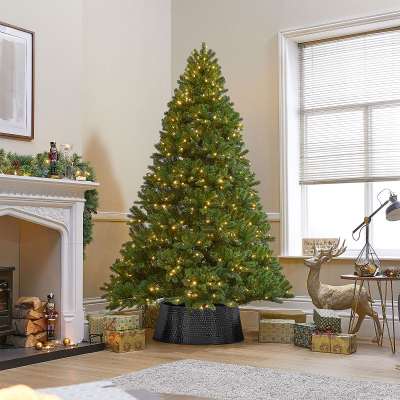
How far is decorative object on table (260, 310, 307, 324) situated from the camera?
4.94 meters

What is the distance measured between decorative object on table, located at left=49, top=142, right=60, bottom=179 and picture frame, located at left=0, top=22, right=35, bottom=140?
0.83 feet

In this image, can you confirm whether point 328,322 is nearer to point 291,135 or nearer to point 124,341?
point 124,341

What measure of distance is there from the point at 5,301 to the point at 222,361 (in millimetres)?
1665

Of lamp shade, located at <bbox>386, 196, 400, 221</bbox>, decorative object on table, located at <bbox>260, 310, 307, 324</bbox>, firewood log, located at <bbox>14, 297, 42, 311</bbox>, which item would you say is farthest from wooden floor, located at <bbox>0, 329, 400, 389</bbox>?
lamp shade, located at <bbox>386, 196, 400, 221</bbox>

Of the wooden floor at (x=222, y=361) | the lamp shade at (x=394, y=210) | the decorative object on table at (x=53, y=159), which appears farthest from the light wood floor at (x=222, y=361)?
the decorative object on table at (x=53, y=159)

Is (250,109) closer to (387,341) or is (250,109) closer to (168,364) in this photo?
(387,341)

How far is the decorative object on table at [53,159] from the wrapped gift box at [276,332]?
2.13m

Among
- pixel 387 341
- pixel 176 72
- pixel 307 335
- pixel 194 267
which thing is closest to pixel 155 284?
pixel 194 267

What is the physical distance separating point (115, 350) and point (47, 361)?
54 centimetres

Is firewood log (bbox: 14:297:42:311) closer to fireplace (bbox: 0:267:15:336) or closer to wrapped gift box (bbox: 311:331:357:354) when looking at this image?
fireplace (bbox: 0:267:15:336)

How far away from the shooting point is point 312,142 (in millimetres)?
5652

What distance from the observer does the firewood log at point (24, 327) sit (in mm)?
4215

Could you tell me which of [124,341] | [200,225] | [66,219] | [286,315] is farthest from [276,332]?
[66,219]

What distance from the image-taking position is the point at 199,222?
179 inches
